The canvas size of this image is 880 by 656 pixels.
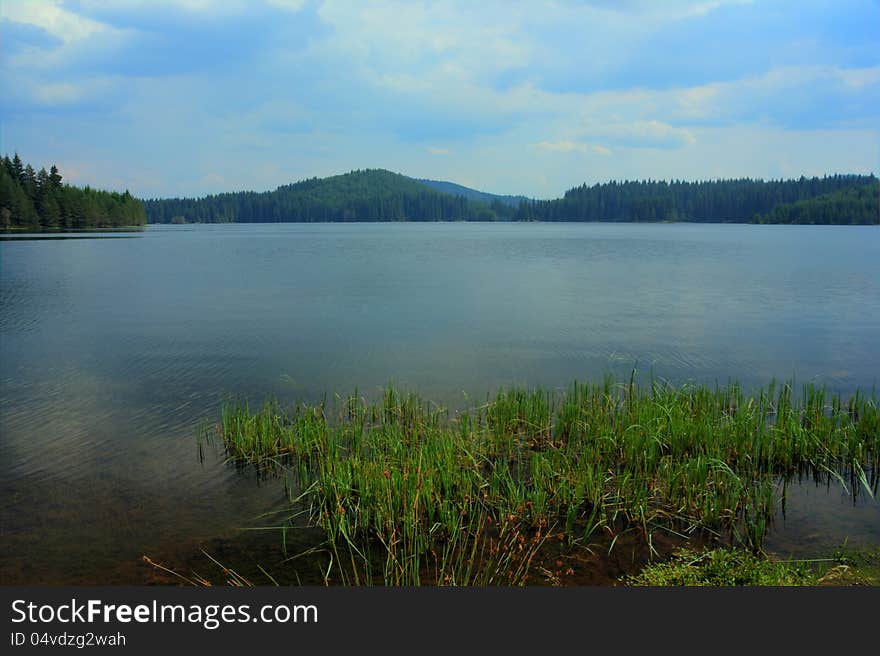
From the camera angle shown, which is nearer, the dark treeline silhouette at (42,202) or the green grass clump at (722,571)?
the green grass clump at (722,571)

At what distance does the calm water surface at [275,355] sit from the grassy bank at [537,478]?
90 centimetres

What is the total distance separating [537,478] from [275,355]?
16202mm

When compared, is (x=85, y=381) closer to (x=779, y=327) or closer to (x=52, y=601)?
(x=52, y=601)

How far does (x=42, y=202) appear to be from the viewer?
151m

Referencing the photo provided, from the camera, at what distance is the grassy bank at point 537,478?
9305 mm

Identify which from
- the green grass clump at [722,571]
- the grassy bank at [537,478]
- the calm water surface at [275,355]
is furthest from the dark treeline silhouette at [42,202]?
the green grass clump at [722,571]

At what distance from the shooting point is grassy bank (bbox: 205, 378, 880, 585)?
30.5 feet

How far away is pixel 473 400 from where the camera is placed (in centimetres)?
1773

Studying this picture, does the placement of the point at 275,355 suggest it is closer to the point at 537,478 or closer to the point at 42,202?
the point at 537,478

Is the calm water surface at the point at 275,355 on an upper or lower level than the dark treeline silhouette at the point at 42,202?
lower

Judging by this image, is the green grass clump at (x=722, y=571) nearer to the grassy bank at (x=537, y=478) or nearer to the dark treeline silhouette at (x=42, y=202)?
the grassy bank at (x=537, y=478)

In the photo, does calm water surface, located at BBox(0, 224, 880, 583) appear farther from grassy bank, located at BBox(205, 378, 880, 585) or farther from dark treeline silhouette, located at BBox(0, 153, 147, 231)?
dark treeline silhouette, located at BBox(0, 153, 147, 231)

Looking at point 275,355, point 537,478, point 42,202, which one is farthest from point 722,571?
point 42,202

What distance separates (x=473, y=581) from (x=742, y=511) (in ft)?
15.9
